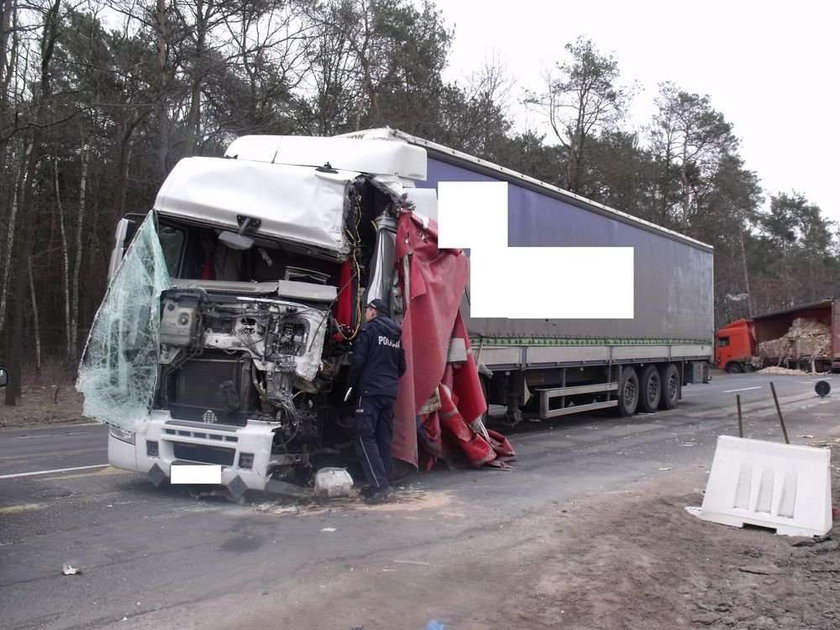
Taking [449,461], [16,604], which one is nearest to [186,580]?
[16,604]

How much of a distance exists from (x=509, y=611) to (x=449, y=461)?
14.2ft

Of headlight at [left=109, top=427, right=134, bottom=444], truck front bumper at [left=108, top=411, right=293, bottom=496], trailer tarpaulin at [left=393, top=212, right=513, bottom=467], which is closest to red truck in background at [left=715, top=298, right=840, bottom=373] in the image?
trailer tarpaulin at [left=393, top=212, right=513, bottom=467]

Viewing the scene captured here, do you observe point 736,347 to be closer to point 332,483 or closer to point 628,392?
point 628,392

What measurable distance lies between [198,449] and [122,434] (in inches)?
30.6

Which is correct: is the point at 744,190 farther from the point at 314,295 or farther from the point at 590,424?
the point at 314,295

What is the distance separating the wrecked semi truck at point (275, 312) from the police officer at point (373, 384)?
314mm

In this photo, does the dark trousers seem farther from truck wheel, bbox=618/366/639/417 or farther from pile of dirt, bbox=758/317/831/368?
pile of dirt, bbox=758/317/831/368

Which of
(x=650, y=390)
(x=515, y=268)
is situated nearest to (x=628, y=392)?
(x=650, y=390)

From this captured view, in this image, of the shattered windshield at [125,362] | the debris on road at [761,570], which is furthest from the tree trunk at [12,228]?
the debris on road at [761,570]

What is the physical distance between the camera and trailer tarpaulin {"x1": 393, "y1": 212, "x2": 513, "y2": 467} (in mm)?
7508

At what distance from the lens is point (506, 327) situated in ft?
35.5

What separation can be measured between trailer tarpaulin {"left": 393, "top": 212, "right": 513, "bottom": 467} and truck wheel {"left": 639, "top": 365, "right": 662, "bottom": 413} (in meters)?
7.64

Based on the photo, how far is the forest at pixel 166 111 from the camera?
650 inches

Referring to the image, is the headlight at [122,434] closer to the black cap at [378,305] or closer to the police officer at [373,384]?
the police officer at [373,384]
